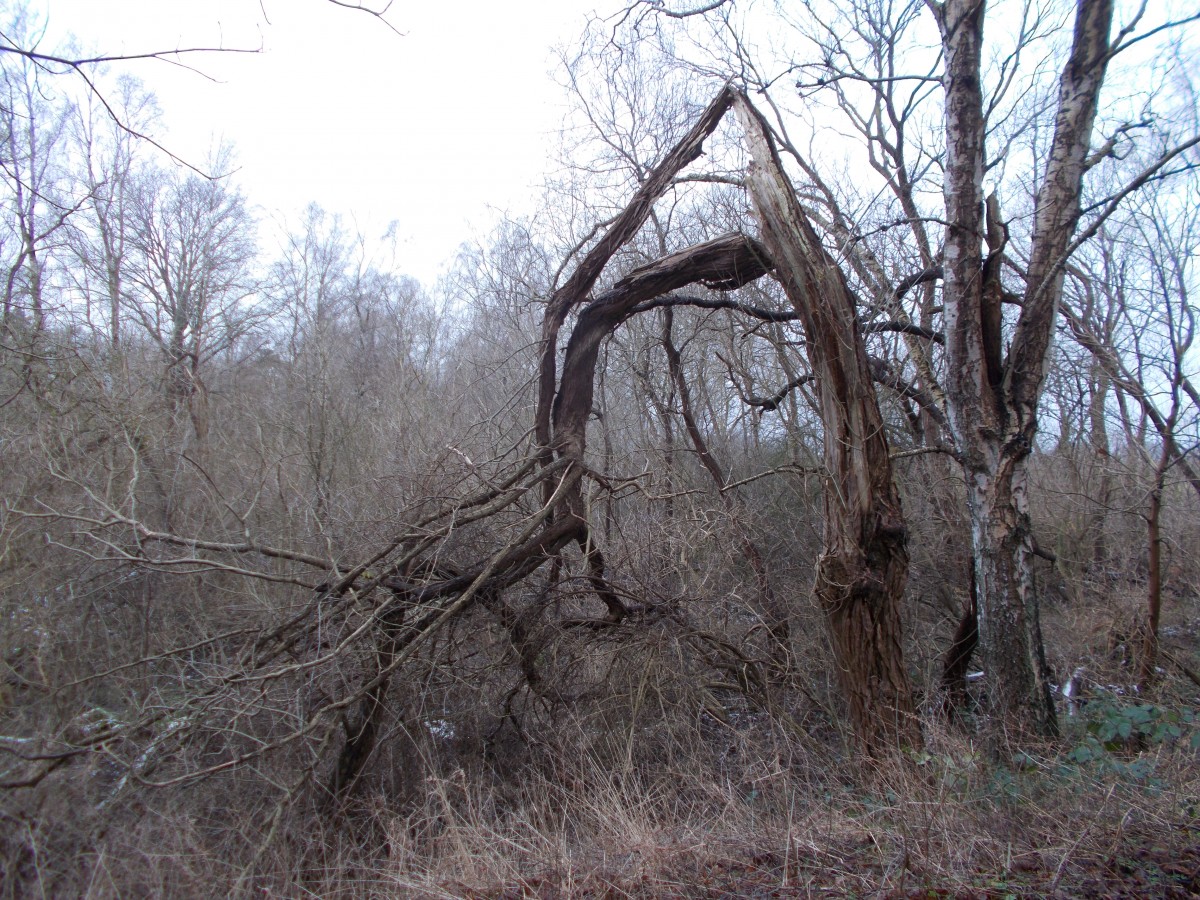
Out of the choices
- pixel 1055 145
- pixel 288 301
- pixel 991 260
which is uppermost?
pixel 288 301

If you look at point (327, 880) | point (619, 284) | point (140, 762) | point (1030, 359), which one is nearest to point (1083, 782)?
point (1030, 359)

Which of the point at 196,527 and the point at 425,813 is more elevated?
the point at 196,527

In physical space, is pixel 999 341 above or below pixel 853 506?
above

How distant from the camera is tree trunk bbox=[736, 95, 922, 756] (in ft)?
16.4

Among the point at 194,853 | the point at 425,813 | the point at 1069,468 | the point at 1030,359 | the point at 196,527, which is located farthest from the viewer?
the point at 1069,468

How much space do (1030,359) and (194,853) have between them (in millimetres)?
6192

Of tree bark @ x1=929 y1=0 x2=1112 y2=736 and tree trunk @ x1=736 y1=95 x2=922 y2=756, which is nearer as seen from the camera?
tree trunk @ x1=736 y1=95 x2=922 y2=756

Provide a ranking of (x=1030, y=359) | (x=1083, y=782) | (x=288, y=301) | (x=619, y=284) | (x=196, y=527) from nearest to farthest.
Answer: (x=1083, y=782) → (x=1030, y=359) → (x=619, y=284) → (x=196, y=527) → (x=288, y=301)

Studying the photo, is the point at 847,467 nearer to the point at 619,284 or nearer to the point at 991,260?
the point at 991,260

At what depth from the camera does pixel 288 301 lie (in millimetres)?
16016

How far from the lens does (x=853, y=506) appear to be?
16.5ft

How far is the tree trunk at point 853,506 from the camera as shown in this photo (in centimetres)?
501

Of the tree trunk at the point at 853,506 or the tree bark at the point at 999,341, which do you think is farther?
the tree bark at the point at 999,341

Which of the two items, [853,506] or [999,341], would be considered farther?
[999,341]
